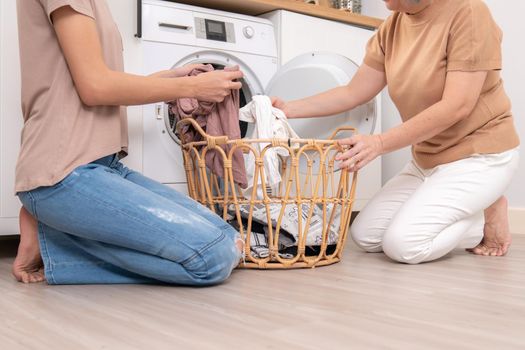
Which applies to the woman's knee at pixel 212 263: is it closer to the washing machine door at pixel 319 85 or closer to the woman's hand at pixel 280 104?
the woman's hand at pixel 280 104

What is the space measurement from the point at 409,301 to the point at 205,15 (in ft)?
4.19

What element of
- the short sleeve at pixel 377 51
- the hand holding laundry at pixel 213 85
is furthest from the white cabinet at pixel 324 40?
the hand holding laundry at pixel 213 85

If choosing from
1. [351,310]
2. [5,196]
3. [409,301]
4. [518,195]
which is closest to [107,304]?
[351,310]

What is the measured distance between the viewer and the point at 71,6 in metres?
1.27

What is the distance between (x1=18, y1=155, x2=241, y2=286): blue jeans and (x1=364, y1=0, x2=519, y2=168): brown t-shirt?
734mm

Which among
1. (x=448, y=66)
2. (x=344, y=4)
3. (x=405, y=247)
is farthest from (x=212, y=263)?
(x=344, y=4)

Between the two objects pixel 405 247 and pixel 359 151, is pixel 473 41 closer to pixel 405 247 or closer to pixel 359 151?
pixel 359 151

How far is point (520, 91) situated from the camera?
7.91 feet

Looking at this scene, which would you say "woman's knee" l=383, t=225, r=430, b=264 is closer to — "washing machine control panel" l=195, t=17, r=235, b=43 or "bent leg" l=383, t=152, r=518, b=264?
"bent leg" l=383, t=152, r=518, b=264

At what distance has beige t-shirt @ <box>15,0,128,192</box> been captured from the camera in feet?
4.32

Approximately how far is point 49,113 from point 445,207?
1.08 metres

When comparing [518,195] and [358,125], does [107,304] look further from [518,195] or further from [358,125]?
[518,195]

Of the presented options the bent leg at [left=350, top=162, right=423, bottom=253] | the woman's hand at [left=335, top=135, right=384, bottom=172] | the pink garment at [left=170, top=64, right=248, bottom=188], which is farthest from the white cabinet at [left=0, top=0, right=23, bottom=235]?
the bent leg at [left=350, top=162, right=423, bottom=253]

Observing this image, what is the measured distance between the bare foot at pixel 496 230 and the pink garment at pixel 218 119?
31.2 inches
